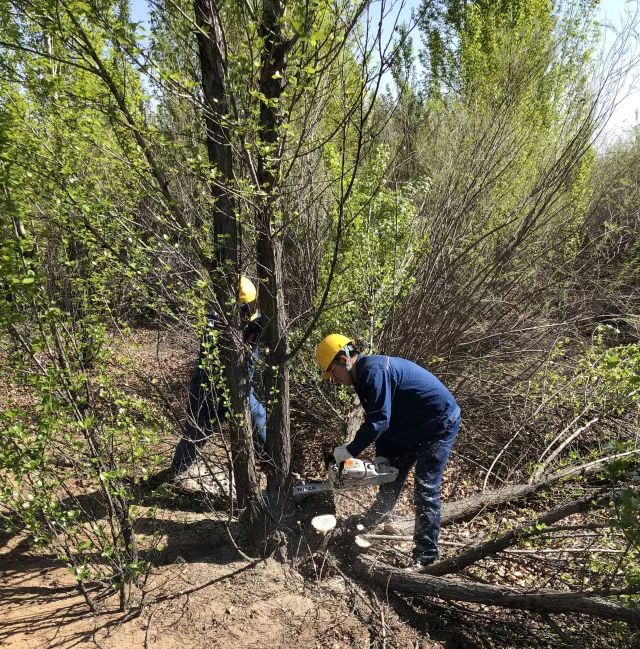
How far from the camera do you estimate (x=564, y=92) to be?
6.81 metres

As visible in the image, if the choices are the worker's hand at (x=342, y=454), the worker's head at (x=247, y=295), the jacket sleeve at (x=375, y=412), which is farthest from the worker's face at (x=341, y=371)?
the worker's head at (x=247, y=295)

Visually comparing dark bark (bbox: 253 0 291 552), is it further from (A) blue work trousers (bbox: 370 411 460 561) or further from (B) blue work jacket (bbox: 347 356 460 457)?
(A) blue work trousers (bbox: 370 411 460 561)

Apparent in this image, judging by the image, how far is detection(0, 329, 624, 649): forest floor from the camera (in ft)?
8.43

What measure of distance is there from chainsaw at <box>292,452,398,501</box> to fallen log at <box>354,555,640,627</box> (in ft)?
1.81

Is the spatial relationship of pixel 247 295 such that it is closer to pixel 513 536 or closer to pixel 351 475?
pixel 351 475

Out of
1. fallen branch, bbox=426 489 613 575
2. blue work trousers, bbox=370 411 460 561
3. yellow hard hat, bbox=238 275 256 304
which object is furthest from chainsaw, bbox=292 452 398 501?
yellow hard hat, bbox=238 275 256 304

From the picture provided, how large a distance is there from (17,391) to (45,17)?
197 cm

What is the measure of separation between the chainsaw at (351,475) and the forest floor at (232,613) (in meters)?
0.53

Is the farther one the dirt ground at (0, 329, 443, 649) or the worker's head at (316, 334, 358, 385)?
the worker's head at (316, 334, 358, 385)

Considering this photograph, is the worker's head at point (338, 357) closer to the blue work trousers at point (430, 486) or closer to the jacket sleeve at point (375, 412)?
the jacket sleeve at point (375, 412)

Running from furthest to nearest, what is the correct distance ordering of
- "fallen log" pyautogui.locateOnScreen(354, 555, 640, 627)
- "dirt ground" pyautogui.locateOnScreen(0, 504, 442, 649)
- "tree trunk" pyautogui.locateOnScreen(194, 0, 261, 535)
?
"dirt ground" pyautogui.locateOnScreen(0, 504, 442, 649) → "tree trunk" pyautogui.locateOnScreen(194, 0, 261, 535) → "fallen log" pyautogui.locateOnScreen(354, 555, 640, 627)

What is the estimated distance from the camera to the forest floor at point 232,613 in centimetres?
257

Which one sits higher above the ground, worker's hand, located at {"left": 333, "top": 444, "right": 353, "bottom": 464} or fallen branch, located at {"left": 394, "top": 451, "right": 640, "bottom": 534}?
worker's hand, located at {"left": 333, "top": 444, "right": 353, "bottom": 464}

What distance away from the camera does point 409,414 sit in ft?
11.1
